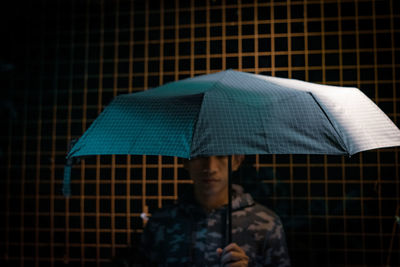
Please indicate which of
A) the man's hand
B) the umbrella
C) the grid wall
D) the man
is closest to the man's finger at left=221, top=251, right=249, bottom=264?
the man's hand

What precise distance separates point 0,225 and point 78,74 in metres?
1.78

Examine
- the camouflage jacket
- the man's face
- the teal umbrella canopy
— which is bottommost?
the camouflage jacket

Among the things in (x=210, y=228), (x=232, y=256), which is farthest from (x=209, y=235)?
(x=232, y=256)

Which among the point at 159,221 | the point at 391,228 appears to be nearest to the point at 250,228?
the point at 159,221

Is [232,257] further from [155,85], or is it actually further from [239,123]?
[155,85]

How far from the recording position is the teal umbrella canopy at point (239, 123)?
1.44 metres

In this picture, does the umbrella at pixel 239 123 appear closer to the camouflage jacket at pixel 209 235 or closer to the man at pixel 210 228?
the man at pixel 210 228

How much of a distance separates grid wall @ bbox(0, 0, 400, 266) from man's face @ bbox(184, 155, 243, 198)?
3.01 ft

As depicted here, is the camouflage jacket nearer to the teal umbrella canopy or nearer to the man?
the man

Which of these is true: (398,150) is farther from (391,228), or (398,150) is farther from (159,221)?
(159,221)

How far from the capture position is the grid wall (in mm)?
3254

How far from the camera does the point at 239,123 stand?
4.86 feet

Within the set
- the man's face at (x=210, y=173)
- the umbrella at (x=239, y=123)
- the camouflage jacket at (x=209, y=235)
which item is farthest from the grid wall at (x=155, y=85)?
the umbrella at (x=239, y=123)

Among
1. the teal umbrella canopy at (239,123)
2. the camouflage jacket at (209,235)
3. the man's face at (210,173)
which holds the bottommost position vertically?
the camouflage jacket at (209,235)
